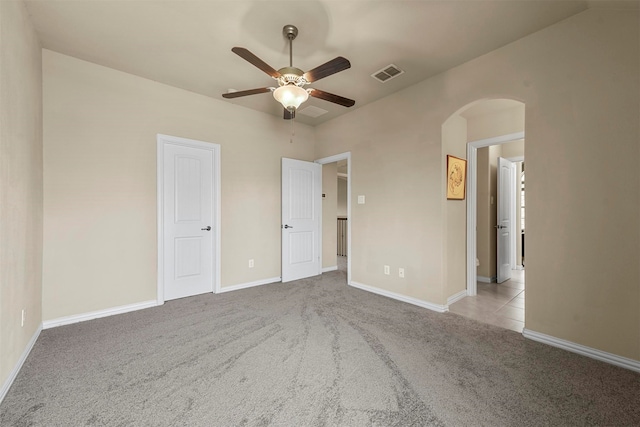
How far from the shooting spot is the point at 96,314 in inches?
111

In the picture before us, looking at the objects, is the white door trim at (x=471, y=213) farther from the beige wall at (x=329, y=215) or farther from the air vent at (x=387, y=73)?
the beige wall at (x=329, y=215)

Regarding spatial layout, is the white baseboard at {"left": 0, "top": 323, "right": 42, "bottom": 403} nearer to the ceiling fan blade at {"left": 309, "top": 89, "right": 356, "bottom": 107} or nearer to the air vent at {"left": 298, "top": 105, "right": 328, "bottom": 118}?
the ceiling fan blade at {"left": 309, "top": 89, "right": 356, "bottom": 107}

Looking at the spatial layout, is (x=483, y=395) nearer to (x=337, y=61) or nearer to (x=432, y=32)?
(x=337, y=61)

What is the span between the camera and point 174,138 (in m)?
3.36

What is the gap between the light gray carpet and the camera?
4.82 ft

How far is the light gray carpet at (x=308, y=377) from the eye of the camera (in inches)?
57.8

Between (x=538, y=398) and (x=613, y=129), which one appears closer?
(x=538, y=398)

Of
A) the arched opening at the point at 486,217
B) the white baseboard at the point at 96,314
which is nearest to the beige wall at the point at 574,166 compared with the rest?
the arched opening at the point at 486,217

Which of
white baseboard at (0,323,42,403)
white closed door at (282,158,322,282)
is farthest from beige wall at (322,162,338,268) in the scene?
white baseboard at (0,323,42,403)

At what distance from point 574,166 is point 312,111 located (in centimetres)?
322

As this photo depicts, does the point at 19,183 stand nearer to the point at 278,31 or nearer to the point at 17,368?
the point at 17,368

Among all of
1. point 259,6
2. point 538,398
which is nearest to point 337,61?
point 259,6

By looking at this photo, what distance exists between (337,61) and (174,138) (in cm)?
250

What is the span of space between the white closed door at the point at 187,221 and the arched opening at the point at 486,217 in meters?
3.15
